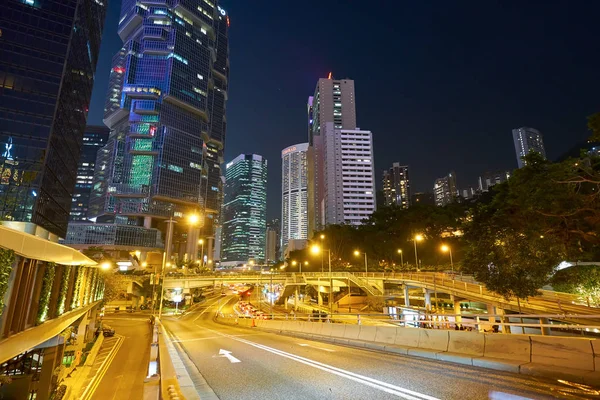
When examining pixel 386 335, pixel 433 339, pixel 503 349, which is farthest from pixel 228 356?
pixel 503 349

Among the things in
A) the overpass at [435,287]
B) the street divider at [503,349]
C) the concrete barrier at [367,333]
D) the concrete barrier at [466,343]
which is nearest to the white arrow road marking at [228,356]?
the street divider at [503,349]

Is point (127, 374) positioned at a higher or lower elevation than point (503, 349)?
lower

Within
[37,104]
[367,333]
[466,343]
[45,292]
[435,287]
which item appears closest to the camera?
[466,343]

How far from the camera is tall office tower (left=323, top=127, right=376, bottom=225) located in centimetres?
18288

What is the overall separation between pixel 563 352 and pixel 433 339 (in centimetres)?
455

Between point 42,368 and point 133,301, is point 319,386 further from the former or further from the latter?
point 133,301

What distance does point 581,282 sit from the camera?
91.6 feet

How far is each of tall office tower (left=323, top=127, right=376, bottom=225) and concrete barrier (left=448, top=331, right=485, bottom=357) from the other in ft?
550

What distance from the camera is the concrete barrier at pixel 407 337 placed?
43.4 feet

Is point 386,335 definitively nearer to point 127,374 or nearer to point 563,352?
point 563,352

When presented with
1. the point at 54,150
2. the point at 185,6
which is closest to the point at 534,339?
the point at 54,150

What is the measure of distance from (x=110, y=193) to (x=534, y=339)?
156 m

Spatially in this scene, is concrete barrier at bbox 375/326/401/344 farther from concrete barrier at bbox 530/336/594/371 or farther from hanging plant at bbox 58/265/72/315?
hanging plant at bbox 58/265/72/315

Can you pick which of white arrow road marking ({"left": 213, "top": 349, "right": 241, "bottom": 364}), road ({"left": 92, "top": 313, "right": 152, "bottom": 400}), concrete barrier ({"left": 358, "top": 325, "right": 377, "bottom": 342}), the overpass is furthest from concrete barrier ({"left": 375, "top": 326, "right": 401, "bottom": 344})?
road ({"left": 92, "top": 313, "right": 152, "bottom": 400})
